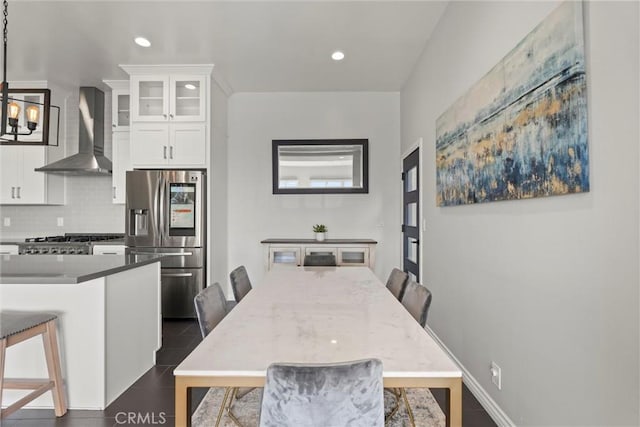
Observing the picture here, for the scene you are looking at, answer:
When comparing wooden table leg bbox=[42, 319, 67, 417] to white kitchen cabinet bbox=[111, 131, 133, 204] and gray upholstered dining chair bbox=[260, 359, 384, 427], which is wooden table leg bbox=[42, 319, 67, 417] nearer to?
gray upholstered dining chair bbox=[260, 359, 384, 427]

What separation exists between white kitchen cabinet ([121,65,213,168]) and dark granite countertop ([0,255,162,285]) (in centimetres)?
167

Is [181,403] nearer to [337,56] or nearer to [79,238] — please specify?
[337,56]

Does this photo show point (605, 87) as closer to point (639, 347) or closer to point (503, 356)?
point (639, 347)

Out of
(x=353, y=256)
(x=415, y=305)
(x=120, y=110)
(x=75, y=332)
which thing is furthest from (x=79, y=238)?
(x=415, y=305)

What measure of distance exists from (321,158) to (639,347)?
384 cm

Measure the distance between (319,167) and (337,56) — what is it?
4.83 feet

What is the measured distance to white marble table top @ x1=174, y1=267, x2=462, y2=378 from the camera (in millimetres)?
1012

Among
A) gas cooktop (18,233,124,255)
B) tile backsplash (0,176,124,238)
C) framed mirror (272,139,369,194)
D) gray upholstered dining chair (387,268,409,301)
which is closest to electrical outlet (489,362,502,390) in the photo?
gray upholstered dining chair (387,268,409,301)

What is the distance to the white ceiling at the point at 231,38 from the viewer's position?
2709 mm

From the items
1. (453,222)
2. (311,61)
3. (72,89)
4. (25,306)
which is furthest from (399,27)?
(72,89)

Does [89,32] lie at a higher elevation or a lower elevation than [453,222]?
higher

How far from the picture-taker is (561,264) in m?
1.34

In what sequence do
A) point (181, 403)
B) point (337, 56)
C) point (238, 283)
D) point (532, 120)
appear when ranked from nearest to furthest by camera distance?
point (181, 403) → point (532, 120) → point (238, 283) → point (337, 56)

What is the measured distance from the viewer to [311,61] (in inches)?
143
